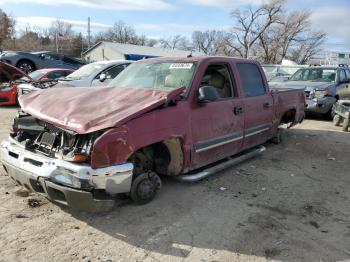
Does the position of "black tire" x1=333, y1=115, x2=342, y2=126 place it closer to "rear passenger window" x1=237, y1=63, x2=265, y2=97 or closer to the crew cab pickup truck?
"rear passenger window" x1=237, y1=63, x2=265, y2=97

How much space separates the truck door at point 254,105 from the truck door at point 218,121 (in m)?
0.24

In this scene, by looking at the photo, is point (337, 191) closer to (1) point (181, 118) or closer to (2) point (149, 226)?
(1) point (181, 118)

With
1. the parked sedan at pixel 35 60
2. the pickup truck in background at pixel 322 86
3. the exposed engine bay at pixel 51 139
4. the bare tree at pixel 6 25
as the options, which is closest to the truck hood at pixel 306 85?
the pickup truck in background at pixel 322 86

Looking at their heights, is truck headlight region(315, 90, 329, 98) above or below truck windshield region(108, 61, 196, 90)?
below

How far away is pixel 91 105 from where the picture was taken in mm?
4242

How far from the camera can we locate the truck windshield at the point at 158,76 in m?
4.96

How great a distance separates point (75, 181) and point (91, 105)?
1.03 meters

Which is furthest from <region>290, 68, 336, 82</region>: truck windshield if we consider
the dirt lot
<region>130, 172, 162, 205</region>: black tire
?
<region>130, 172, 162, 205</region>: black tire

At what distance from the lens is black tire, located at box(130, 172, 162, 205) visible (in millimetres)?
4176

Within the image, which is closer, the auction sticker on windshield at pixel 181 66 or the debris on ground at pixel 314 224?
the debris on ground at pixel 314 224

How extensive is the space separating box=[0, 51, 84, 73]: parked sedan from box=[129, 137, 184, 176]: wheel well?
1557 centimetres

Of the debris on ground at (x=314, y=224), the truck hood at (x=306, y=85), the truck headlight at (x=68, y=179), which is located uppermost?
the truck hood at (x=306, y=85)

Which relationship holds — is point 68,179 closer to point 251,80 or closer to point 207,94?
point 207,94

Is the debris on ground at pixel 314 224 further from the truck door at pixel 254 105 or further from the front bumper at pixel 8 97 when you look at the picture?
the front bumper at pixel 8 97
